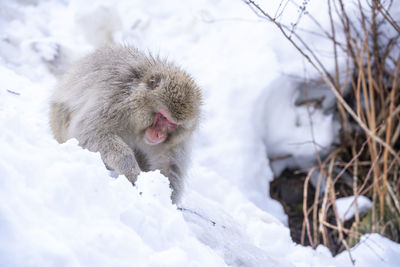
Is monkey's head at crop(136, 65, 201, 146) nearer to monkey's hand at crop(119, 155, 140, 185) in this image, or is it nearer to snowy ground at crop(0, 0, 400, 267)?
monkey's hand at crop(119, 155, 140, 185)

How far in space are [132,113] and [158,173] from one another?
78 centimetres

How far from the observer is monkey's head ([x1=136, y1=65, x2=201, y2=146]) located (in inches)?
89.9

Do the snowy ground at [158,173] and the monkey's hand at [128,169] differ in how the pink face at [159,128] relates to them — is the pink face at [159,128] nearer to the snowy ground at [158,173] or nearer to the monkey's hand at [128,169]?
the monkey's hand at [128,169]

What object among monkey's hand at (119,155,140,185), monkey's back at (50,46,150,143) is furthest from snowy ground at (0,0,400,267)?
monkey's hand at (119,155,140,185)

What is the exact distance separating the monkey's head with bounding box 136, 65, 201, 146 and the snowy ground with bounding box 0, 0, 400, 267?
1.65ft

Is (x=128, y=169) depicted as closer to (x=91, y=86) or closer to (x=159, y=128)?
(x=159, y=128)

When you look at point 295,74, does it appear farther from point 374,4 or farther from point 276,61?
point 374,4

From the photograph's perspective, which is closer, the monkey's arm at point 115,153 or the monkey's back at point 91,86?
the monkey's arm at point 115,153

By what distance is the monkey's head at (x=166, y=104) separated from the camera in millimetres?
2283

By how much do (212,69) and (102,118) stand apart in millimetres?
2043

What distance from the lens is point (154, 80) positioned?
2346 mm

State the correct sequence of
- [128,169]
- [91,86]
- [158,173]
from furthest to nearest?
[91,86], [128,169], [158,173]

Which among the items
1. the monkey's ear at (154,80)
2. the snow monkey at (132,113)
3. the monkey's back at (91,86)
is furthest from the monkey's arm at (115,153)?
the monkey's ear at (154,80)

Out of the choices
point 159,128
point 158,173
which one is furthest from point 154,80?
point 158,173
